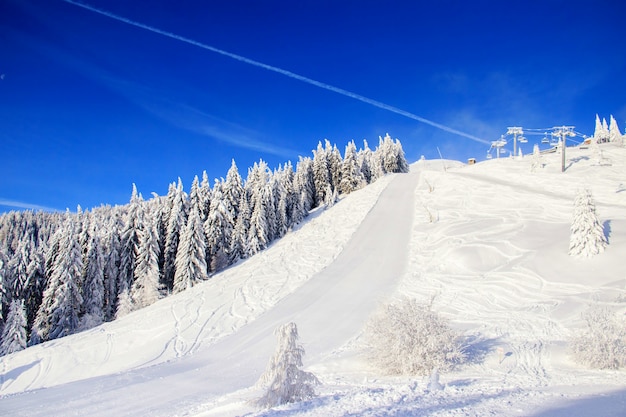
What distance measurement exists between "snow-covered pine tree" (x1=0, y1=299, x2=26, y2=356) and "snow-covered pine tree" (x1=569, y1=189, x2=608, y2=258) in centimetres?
4099

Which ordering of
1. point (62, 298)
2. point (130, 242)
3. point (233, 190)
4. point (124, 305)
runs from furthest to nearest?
1. point (233, 190)
2. point (130, 242)
3. point (124, 305)
4. point (62, 298)

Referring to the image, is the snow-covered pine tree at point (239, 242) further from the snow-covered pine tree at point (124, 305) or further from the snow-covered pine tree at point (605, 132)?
the snow-covered pine tree at point (605, 132)

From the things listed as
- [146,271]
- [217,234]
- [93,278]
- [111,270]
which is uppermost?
[217,234]

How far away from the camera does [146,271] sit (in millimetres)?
40656

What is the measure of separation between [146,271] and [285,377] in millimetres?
36573

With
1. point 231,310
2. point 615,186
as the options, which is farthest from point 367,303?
point 615,186

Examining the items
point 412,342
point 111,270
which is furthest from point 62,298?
point 412,342

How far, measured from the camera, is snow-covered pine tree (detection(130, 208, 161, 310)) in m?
38.9

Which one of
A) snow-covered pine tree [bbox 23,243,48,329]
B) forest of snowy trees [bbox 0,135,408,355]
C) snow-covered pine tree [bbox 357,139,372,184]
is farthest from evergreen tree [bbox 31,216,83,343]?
snow-covered pine tree [bbox 357,139,372,184]

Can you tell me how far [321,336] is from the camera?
18.2 meters

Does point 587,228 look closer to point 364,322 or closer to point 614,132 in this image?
point 364,322

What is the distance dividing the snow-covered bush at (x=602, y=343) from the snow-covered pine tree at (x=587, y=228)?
1249cm

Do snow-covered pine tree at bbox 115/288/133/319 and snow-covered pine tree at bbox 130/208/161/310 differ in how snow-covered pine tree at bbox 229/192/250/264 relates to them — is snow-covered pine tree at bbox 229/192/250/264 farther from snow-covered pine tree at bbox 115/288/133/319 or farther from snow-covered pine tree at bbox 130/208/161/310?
snow-covered pine tree at bbox 115/288/133/319

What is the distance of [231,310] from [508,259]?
60.1ft
